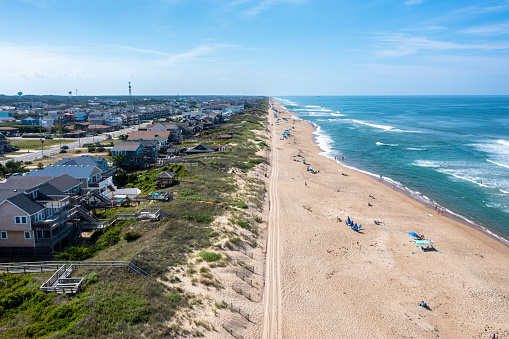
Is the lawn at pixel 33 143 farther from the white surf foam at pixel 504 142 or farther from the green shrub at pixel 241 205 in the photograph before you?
the white surf foam at pixel 504 142

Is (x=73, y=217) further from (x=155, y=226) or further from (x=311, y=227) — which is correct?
(x=311, y=227)

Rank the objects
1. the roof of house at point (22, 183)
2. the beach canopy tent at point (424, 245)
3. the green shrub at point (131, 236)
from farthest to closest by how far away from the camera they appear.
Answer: the beach canopy tent at point (424, 245) → the roof of house at point (22, 183) → the green shrub at point (131, 236)

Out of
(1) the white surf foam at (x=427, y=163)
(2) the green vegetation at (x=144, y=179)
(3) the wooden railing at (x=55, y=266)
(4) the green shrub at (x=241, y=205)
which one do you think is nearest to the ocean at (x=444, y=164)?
(1) the white surf foam at (x=427, y=163)

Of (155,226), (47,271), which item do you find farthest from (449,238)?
(47,271)

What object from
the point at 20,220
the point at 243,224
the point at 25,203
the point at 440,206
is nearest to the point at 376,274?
the point at 243,224

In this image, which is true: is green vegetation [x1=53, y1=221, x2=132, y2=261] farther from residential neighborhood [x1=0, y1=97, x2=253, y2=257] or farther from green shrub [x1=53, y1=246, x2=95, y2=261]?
residential neighborhood [x1=0, y1=97, x2=253, y2=257]

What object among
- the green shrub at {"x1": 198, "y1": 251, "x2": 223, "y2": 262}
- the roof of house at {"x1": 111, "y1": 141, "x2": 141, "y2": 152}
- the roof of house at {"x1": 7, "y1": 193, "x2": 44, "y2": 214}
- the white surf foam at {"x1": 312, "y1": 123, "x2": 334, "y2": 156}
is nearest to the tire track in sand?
the green shrub at {"x1": 198, "y1": 251, "x2": 223, "y2": 262}
